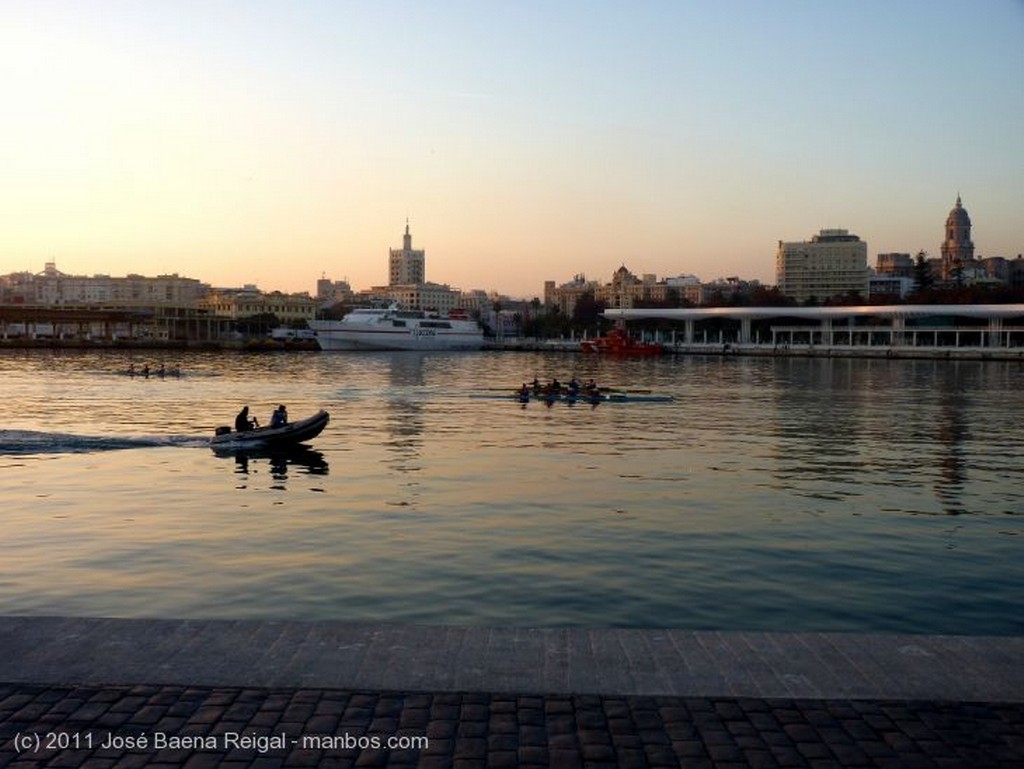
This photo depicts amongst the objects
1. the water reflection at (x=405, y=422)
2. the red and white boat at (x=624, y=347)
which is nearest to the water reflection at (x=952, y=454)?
the water reflection at (x=405, y=422)

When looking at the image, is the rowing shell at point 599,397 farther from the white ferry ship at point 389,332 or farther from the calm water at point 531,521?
the white ferry ship at point 389,332

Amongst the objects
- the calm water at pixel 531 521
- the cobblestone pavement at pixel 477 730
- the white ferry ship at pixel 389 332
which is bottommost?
the calm water at pixel 531 521

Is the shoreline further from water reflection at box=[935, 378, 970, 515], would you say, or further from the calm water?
the calm water

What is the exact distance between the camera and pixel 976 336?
518 ft

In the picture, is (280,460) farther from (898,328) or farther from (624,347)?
(898,328)

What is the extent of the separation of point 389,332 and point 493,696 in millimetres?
167063

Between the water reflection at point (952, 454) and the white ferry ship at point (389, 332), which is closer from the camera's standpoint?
the water reflection at point (952, 454)

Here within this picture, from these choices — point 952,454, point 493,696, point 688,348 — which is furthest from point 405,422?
point 688,348

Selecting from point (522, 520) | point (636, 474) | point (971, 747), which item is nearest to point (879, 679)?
point (971, 747)

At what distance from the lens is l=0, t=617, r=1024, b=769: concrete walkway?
7.75m

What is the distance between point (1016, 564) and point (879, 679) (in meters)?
10.5

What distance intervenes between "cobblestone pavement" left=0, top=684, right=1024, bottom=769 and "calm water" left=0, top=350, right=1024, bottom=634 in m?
5.27

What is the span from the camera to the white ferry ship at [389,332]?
17325 centimetres

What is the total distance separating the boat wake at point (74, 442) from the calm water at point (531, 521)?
0.13 m
